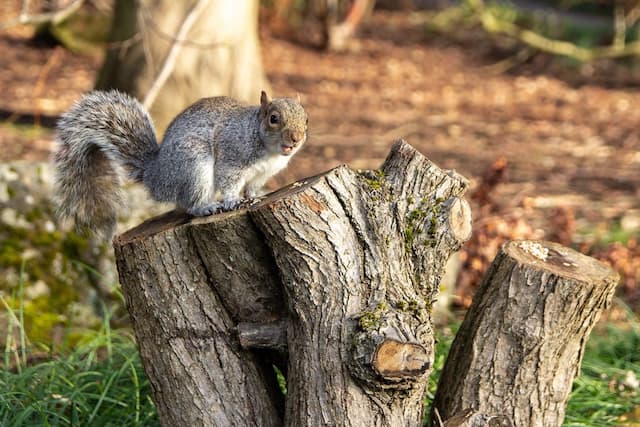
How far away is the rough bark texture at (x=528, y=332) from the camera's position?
8.14 ft

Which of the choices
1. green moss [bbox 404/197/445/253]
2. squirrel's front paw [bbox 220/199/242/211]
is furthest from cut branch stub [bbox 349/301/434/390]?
squirrel's front paw [bbox 220/199/242/211]

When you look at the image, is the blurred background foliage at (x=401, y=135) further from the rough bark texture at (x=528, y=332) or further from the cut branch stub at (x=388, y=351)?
the cut branch stub at (x=388, y=351)

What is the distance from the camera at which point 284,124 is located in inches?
103

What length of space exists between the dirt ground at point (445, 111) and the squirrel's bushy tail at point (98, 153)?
2.42 meters

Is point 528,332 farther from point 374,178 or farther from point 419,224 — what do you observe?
point 374,178

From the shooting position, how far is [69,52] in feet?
29.9

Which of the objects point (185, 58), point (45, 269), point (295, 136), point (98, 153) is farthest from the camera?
point (185, 58)

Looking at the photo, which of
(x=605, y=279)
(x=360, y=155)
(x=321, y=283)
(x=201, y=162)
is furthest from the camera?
(x=360, y=155)

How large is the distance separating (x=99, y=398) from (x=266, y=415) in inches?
25.6

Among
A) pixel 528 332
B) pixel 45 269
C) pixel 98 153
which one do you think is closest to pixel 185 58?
pixel 45 269

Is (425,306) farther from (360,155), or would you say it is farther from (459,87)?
(459,87)

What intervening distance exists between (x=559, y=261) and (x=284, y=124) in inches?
35.1

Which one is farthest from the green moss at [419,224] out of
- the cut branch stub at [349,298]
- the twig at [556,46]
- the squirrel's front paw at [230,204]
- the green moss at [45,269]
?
the twig at [556,46]

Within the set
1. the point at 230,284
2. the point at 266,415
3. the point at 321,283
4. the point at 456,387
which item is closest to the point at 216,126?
the point at 230,284
